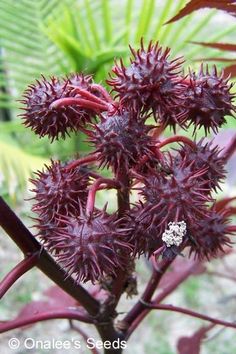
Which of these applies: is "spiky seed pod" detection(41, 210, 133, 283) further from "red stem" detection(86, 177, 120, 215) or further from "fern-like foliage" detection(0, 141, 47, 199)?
"fern-like foliage" detection(0, 141, 47, 199)

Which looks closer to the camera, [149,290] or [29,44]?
[149,290]

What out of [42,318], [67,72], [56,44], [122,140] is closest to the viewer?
[122,140]

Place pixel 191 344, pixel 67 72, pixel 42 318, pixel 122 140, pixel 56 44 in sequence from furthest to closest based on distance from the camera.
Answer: pixel 56 44 → pixel 67 72 → pixel 191 344 → pixel 42 318 → pixel 122 140

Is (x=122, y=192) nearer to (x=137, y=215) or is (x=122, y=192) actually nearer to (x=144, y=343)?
(x=137, y=215)

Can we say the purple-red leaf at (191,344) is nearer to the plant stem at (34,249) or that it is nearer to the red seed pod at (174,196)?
the plant stem at (34,249)

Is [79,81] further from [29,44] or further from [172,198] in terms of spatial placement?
[29,44]

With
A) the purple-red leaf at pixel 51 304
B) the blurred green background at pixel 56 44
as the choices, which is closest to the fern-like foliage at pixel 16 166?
the blurred green background at pixel 56 44

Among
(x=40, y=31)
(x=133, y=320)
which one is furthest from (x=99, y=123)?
(x=40, y=31)

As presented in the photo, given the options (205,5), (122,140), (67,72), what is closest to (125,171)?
(122,140)
